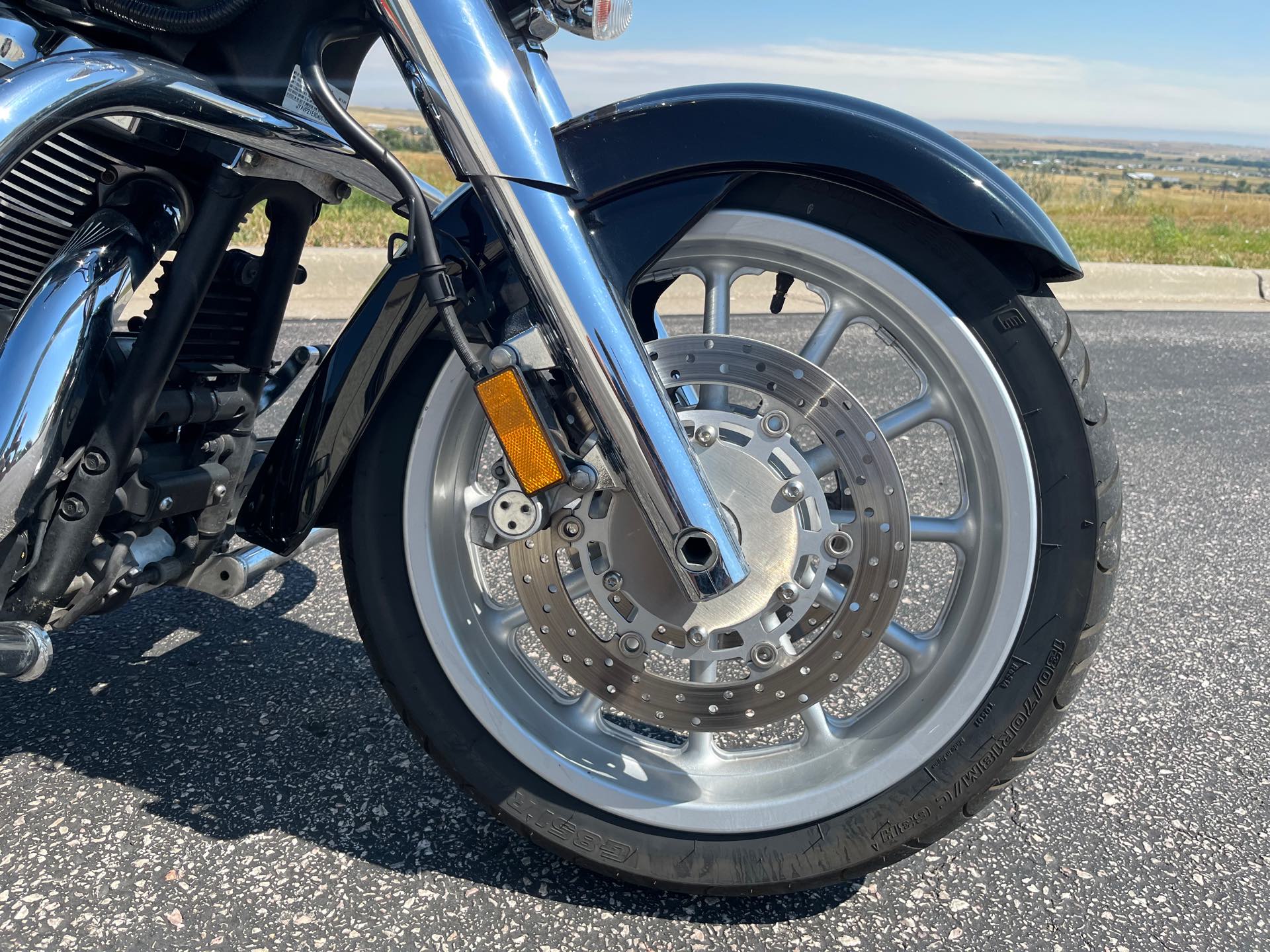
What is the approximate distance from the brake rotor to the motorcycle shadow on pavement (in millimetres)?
363

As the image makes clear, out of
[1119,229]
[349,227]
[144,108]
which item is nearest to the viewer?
[144,108]

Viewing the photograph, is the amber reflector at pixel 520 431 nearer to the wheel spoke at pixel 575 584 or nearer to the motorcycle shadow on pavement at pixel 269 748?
the wheel spoke at pixel 575 584

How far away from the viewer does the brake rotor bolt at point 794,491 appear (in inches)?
55.4

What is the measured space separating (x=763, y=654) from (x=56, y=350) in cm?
99

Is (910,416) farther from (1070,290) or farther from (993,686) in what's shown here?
(1070,290)

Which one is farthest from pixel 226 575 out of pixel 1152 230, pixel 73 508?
pixel 1152 230

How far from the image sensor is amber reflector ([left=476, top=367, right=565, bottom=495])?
52.2 inches

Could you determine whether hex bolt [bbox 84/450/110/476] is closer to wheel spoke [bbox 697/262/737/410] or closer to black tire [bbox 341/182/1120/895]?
black tire [bbox 341/182/1120/895]

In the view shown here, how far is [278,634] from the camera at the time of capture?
2.26 m

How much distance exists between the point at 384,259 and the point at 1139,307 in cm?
463

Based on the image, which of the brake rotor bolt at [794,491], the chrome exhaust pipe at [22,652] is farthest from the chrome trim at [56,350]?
the brake rotor bolt at [794,491]

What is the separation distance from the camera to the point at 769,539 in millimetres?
1425

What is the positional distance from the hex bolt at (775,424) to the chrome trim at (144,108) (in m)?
0.61

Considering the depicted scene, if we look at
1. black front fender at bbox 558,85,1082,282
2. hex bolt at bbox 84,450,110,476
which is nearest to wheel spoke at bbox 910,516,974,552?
black front fender at bbox 558,85,1082,282
